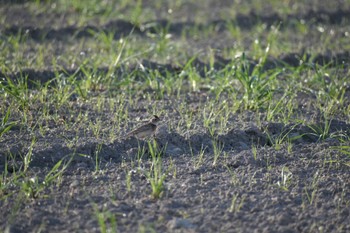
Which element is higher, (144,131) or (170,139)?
(144,131)

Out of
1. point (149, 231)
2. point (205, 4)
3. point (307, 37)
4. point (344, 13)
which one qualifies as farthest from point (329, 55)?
point (149, 231)

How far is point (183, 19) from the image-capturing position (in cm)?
846

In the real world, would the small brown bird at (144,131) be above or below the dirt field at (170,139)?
above

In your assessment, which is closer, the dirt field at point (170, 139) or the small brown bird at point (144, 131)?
the dirt field at point (170, 139)

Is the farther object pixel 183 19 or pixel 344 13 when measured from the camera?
pixel 344 13

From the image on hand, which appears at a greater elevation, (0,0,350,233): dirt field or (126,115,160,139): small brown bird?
(126,115,160,139): small brown bird

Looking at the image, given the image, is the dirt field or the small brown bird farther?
the small brown bird

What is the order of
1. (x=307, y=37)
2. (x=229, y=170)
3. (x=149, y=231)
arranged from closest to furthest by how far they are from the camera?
(x=149, y=231)
(x=229, y=170)
(x=307, y=37)

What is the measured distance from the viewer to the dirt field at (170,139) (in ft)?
11.4

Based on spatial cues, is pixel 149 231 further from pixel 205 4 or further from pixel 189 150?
pixel 205 4

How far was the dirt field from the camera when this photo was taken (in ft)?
11.4

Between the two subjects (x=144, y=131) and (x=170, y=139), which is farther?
(x=170, y=139)

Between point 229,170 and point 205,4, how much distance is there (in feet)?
19.3

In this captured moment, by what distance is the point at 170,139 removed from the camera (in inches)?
179
